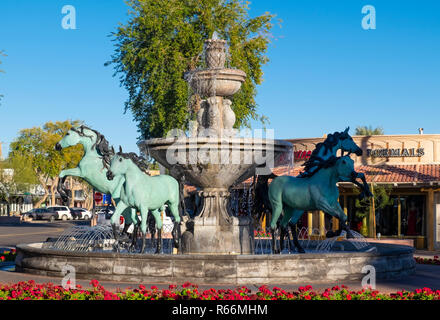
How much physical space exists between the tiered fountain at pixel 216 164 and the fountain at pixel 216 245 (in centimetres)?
2

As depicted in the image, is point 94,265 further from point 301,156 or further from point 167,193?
point 301,156

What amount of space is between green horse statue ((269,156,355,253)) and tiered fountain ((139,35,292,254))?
35.8 inches

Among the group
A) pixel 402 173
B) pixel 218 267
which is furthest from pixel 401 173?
pixel 218 267

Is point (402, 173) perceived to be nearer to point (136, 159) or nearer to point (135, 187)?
point (136, 159)

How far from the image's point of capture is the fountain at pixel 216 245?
36.6 ft

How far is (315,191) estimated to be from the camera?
1316cm

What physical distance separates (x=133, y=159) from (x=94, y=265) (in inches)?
107

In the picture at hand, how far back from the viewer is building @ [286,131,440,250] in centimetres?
3028

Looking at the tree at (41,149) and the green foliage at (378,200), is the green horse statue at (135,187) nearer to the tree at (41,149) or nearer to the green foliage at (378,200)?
the green foliage at (378,200)

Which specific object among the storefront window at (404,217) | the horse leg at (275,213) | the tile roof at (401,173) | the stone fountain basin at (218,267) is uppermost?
the tile roof at (401,173)

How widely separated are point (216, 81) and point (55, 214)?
52.1 metres

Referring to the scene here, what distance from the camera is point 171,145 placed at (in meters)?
13.8

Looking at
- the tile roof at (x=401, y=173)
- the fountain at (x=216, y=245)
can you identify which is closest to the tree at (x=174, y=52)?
the tile roof at (x=401, y=173)

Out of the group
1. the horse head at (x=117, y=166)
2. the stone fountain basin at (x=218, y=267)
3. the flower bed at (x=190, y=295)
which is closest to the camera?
the flower bed at (x=190, y=295)
